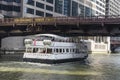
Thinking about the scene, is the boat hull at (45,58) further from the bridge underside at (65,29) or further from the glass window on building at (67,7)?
the glass window on building at (67,7)

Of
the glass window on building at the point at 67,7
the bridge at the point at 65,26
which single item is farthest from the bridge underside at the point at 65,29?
the glass window on building at the point at 67,7

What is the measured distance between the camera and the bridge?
7450 cm

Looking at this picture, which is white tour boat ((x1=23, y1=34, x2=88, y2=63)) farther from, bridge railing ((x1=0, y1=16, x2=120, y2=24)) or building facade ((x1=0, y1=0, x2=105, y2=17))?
building facade ((x1=0, y1=0, x2=105, y2=17))

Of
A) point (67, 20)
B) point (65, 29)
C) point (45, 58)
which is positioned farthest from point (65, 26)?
point (45, 58)

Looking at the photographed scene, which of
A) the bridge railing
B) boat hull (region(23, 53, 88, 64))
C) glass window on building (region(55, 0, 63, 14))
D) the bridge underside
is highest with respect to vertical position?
glass window on building (region(55, 0, 63, 14))

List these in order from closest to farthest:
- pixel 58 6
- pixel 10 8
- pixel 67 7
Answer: pixel 10 8 → pixel 58 6 → pixel 67 7

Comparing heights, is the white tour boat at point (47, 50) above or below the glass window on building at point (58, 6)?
below

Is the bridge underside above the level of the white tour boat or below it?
above

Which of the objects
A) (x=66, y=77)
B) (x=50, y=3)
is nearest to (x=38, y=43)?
(x=66, y=77)

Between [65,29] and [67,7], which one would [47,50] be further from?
[67,7]

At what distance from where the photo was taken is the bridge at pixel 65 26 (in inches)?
2933

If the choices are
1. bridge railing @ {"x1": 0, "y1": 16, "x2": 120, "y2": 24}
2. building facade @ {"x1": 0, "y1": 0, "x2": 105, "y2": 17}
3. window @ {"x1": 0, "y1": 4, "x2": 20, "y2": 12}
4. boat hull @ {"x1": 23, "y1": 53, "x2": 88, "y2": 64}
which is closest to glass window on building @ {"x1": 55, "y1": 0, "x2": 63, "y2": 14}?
building facade @ {"x1": 0, "y1": 0, "x2": 105, "y2": 17}

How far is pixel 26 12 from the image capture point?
145750 mm

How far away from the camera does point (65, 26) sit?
8156cm
